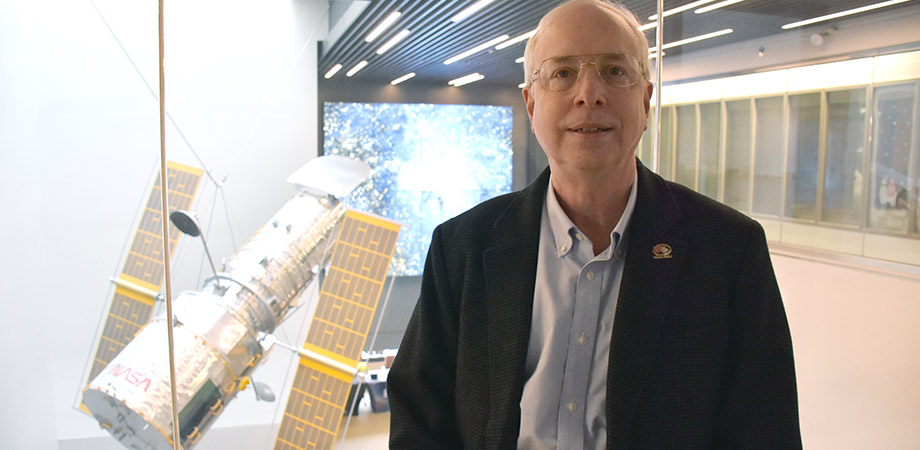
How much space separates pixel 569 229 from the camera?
4.18 ft

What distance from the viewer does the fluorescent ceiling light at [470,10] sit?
309 centimetres

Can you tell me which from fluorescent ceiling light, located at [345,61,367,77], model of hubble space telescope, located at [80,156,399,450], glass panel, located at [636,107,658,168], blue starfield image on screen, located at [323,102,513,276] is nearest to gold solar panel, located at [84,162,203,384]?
model of hubble space telescope, located at [80,156,399,450]

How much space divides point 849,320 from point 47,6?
3504mm

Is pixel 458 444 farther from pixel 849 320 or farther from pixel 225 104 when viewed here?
pixel 849 320

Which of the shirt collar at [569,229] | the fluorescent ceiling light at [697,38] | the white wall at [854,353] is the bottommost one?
the white wall at [854,353]

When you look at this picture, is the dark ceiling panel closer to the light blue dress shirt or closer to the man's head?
the man's head

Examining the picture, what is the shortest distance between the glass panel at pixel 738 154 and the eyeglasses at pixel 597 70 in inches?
92.5

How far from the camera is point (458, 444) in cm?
137

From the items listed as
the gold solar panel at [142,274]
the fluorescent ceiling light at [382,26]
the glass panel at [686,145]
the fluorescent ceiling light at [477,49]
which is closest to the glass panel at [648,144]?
the glass panel at [686,145]

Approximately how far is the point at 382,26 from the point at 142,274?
137cm

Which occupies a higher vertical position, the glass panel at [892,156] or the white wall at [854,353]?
the glass panel at [892,156]

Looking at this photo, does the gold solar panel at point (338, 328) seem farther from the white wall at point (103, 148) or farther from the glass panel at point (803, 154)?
the glass panel at point (803, 154)

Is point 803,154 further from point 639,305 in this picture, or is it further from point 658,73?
point 639,305

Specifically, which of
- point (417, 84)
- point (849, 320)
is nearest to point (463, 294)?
point (417, 84)
